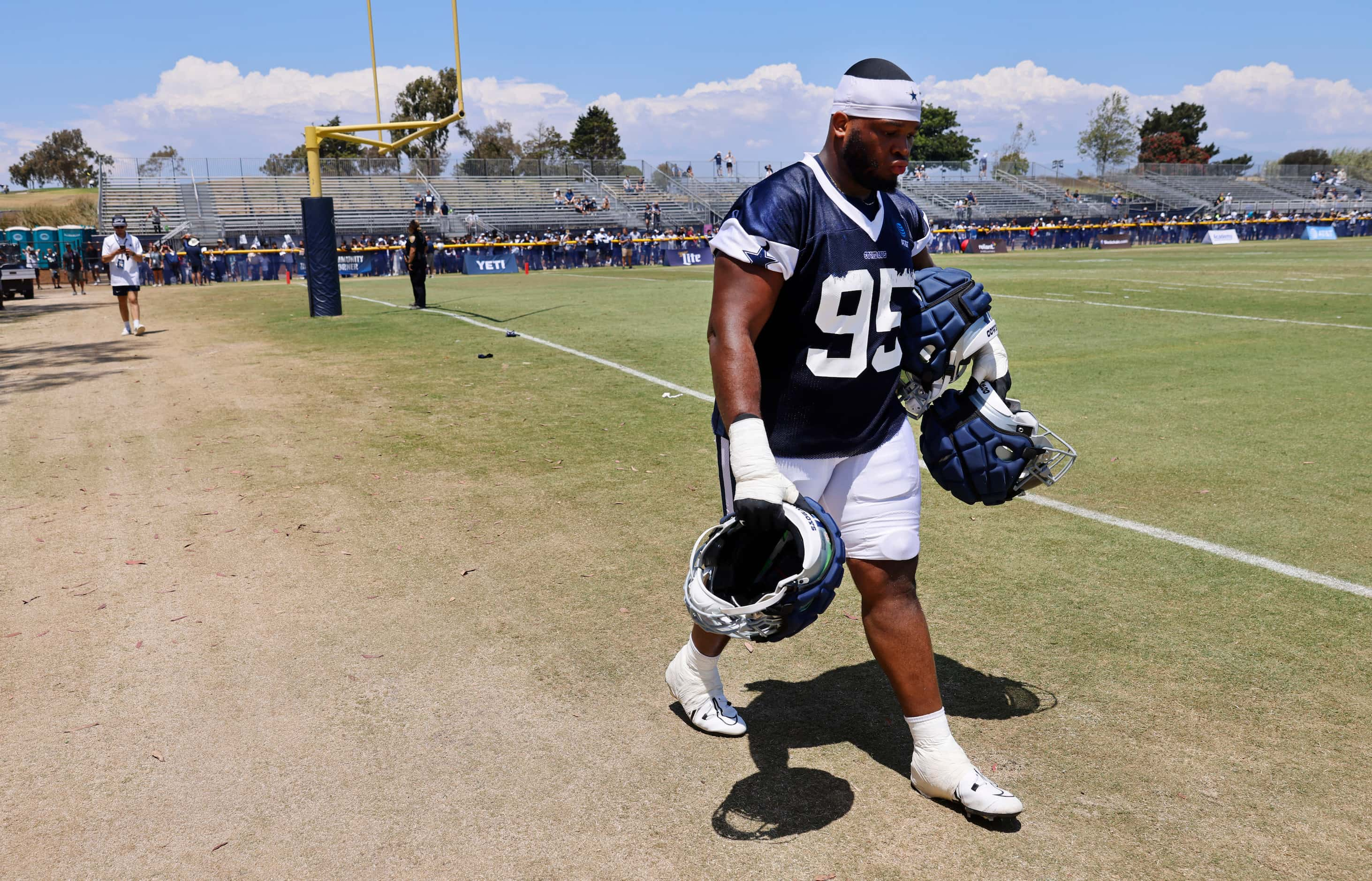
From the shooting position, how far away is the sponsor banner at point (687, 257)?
1614 inches

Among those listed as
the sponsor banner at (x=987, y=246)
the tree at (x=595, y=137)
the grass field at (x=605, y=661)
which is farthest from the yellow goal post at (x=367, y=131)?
the tree at (x=595, y=137)

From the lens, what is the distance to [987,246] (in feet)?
157

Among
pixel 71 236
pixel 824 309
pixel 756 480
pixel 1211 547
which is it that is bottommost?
pixel 1211 547

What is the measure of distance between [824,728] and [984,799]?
76 centimetres

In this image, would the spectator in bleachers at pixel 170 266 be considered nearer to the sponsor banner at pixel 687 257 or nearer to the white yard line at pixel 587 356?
the sponsor banner at pixel 687 257

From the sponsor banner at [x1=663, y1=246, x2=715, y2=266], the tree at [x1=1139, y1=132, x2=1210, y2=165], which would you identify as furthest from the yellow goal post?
the tree at [x1=1139, y1=132, x2=1210, y2=165]

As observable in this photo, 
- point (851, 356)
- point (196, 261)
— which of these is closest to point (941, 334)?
point (851, 356)

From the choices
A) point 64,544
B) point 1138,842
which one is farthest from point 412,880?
point 64,544

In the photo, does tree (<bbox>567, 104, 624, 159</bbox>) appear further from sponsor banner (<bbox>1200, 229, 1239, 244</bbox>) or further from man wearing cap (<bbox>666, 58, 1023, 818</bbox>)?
man wearing cap (<bbox>666, 58, 1023, 818</bbox>)

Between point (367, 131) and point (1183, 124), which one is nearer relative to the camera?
point (367, 131)

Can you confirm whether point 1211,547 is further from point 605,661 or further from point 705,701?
point 605,661

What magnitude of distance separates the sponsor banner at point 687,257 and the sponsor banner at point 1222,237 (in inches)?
1010

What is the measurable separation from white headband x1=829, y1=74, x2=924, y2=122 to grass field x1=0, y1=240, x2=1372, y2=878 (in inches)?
82.3

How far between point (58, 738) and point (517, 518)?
9.39 ft
